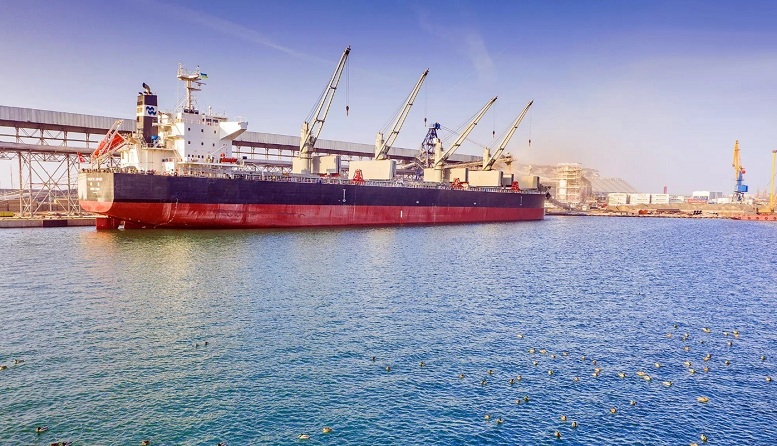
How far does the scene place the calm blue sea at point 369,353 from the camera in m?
14.5

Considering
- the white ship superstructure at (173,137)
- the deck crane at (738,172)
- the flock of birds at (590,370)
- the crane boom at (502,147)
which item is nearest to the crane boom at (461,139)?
the crane boom at (502,147)

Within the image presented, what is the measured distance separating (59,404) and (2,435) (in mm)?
1831

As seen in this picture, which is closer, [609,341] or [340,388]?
[340,388]

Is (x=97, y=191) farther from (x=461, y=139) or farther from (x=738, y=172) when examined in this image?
(x=738, y=172)

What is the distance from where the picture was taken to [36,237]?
5281 centimetres

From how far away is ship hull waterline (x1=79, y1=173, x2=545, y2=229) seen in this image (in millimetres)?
53562

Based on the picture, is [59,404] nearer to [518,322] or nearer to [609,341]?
[518,322]

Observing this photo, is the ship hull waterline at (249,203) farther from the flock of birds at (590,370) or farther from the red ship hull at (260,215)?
the flock of birds at (590,370)

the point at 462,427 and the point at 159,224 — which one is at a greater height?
the point at 159,224

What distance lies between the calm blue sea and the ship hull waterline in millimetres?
14840

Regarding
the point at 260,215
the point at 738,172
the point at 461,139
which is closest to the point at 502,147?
the point at 461,139

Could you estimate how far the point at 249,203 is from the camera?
62219 millimetres

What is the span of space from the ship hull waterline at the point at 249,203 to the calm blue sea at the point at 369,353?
48.7 feet

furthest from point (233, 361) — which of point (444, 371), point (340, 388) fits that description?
point (444, 371)
